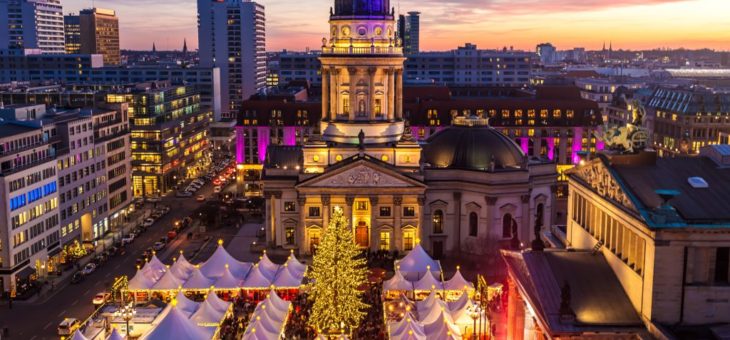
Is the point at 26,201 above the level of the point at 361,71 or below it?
below

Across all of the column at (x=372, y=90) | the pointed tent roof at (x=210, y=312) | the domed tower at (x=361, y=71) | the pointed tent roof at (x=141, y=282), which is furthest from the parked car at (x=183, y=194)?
the pointed tent roof at (x=210, y=312)

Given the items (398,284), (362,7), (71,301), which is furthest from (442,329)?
(362,7)

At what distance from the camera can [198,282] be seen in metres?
82.1

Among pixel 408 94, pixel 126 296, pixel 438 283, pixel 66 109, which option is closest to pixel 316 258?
pixel 438 283

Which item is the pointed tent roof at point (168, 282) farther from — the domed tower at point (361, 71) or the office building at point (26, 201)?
the domed tower at point (361, 71)

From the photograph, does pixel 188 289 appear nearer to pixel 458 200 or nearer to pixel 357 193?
pixel 357 193

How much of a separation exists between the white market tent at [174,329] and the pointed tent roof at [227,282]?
62.1 feet

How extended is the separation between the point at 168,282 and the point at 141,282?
110 inches

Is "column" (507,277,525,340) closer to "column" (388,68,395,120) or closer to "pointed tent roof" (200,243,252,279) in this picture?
"pointed tent roof" (200,243,252,279)

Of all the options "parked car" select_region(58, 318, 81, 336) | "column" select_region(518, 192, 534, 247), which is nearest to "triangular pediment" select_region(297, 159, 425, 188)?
"column" select_region(518, 192, 534, 247)

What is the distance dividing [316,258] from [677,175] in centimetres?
3249

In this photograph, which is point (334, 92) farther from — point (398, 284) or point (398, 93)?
point (398, 284)

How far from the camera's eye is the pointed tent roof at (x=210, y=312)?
231ft

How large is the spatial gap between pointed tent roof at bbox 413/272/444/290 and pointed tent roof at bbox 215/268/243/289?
1886cm
